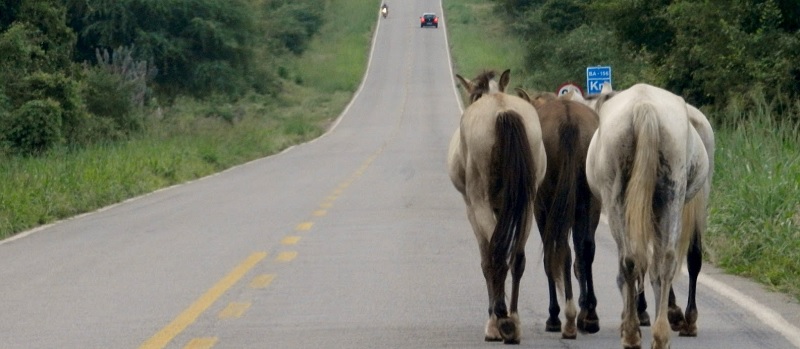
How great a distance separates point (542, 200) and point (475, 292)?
2018 mm

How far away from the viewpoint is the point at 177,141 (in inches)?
1453

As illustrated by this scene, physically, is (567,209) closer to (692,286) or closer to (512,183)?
(512,183)

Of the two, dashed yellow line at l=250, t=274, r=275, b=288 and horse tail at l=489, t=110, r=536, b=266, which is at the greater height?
horse tail at l=489, t=110, r=536, b=266

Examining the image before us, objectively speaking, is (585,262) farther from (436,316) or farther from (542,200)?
(436,316)

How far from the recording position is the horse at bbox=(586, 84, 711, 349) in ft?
24.0

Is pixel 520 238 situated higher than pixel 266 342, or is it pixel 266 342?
pixel 520 238

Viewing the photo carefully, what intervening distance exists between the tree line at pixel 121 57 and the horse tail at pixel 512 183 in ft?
81.9

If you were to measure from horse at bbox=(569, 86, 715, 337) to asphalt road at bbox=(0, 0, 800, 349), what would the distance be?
6.7 inches

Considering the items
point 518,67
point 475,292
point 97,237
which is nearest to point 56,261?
point 97,237

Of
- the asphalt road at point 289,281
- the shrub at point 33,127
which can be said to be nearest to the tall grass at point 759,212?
the asphalt road at point 289,281

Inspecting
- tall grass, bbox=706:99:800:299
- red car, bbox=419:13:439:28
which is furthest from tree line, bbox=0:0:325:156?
tall grass, bbox=706:99:800:299

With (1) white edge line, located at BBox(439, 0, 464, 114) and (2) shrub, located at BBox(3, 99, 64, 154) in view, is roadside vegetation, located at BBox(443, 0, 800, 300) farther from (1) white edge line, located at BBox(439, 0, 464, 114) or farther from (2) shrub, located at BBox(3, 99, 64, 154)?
(2) shrub, located at BBox(3, 99, 64, 154)

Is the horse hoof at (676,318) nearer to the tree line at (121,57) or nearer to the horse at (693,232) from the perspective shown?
the horse at (693,232)

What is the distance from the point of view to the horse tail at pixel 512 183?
27.0 ft
